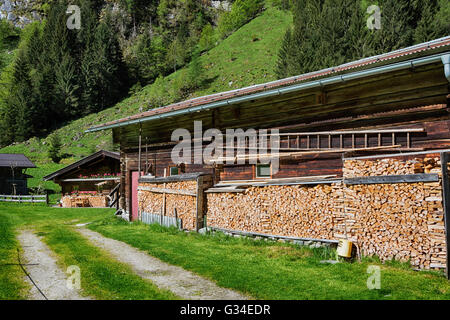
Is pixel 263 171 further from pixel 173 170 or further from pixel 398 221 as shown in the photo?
pixel 398 221

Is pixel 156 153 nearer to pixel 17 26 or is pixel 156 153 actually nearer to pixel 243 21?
pixel 243 21

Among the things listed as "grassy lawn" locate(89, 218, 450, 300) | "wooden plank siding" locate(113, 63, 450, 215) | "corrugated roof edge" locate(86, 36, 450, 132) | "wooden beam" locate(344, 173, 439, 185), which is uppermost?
"corrugated roof edge" locate(86, 36, 450, 132)

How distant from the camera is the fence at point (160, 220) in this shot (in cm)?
1212

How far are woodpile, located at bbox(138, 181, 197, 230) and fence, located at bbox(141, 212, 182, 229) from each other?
0.14 meters

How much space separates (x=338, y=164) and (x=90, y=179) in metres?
21.8

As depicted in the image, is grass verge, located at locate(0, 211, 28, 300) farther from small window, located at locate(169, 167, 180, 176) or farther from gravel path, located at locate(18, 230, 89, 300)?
A: small window, located at locate(169, 167, 180, 176)

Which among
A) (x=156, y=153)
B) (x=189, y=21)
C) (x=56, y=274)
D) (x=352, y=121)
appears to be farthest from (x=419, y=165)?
(x=189, y=21)

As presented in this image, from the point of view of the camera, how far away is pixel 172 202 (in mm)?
12531

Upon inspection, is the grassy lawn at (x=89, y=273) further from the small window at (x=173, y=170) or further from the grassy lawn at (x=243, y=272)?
the small window at (x=173, y=170)

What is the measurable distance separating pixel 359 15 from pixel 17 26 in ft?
446

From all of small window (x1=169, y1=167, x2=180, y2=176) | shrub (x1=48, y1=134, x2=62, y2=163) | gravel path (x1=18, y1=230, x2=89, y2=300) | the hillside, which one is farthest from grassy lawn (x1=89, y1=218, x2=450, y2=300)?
shrub (x1=48, y1=134, x2=62, y2=163)

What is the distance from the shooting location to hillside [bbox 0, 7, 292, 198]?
5100 centimetres

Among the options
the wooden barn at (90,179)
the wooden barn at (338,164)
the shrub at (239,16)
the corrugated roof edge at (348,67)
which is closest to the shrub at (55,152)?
the wooden barn at (90,179)

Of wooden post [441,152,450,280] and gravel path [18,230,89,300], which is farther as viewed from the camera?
wooden post [441,152,450,280]
